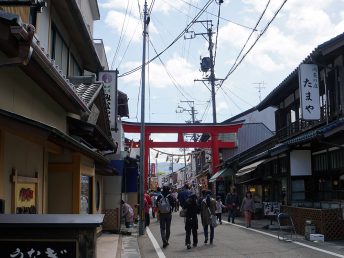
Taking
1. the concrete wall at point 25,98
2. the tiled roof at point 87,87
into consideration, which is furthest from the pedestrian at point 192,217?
the concrete wall at point 25,98

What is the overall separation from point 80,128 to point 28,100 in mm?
4024

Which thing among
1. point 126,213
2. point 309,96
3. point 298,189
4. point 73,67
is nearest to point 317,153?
point 298,189

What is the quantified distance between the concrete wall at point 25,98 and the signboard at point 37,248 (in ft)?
9.76

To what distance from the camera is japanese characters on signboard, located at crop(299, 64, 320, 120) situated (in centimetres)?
1942

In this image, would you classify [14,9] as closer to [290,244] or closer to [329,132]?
[290,244]

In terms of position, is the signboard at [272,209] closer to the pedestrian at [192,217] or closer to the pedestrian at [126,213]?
the pedestrian at [126,213]

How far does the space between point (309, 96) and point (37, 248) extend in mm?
16575

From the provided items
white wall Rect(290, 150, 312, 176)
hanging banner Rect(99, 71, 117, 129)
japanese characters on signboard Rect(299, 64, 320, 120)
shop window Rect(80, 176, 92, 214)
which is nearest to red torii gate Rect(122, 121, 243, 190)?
white wall Rect(290, 150, 312, 176)

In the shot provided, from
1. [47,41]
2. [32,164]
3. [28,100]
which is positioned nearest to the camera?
[28,100]

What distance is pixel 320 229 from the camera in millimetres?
16125

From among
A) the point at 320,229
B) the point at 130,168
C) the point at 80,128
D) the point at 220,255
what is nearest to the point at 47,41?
the point at 80,128

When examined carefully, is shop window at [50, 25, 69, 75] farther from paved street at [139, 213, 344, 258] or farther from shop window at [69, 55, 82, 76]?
paved street at [139, 213, 344, 258]

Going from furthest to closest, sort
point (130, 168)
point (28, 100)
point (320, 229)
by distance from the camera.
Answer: point (130, 168) → point (320, 229) → point (28, 100)

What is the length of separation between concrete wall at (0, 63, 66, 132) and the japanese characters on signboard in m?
11.7
